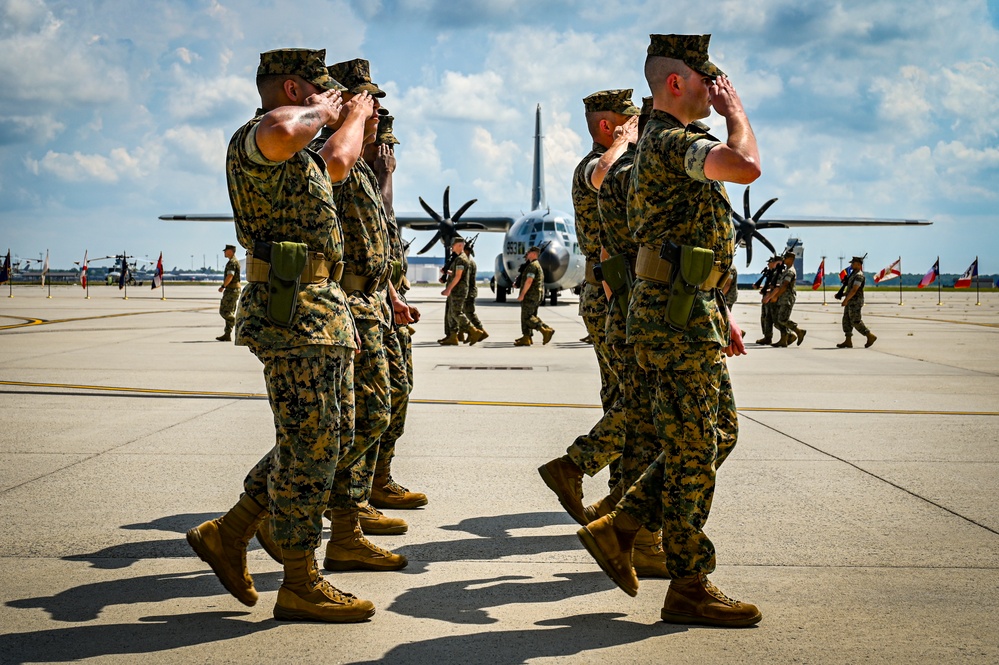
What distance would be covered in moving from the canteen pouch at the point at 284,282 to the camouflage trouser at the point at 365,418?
0.87 m

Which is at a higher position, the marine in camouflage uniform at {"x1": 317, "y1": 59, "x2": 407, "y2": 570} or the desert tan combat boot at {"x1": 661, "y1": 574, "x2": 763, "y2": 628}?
the marine in camouflage uniform at {"x1": 317, "y1": 59, "x2": 407, "y2": 570}

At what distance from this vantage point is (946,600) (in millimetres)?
3736

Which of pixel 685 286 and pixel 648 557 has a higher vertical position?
pixel 685 286

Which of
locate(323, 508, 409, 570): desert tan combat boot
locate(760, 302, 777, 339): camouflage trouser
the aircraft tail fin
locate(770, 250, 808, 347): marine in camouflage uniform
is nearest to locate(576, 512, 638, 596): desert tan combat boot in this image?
locate(323, 508, 409, 570): desert tan combat boot

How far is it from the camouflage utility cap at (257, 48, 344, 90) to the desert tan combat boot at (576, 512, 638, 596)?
6.69 ft

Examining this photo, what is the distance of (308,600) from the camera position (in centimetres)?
355

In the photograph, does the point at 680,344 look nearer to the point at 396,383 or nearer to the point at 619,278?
the point at 619,278

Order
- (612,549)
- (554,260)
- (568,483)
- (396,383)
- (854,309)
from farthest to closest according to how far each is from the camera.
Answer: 1. (554,260)
2. (854,309)
3. (396,383)
4. (568,483)
5. (612,549)

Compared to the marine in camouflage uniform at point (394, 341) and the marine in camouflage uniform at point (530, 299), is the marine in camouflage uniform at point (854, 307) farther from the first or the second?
the marine in camouflage uniform at point (394, 341)

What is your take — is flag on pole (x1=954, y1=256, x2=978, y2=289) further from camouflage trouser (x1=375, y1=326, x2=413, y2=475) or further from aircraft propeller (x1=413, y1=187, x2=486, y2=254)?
camouflage trouser (x1=375, y1=326, x2=413, y2=475)

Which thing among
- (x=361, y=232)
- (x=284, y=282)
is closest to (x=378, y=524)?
(x=361, y=232)

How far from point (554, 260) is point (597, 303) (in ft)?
76.5

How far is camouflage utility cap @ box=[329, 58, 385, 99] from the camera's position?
4.80 m

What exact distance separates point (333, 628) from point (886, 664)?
1954 millimetres
